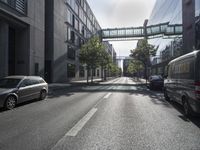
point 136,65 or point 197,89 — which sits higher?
point 136,65

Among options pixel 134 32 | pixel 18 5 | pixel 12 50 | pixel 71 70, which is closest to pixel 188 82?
pixel 18 5

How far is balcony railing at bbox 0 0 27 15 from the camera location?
69.5ft

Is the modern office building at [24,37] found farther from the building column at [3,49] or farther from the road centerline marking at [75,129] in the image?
the road centerline marking at [75,129]

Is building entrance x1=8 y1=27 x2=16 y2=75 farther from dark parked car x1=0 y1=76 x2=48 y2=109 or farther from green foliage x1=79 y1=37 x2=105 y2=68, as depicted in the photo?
green foliage x1=79 y1=37 x2=105 y2=68

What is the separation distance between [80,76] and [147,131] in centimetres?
4853

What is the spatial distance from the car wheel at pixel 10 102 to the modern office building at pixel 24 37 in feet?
37.9

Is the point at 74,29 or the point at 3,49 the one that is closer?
the point at 3,49

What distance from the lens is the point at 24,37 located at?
25750 millimetres

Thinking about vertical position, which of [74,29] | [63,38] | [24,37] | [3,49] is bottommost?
[3,49]

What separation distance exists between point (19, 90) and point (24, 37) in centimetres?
1556

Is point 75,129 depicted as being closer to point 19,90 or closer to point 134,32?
point 19,90

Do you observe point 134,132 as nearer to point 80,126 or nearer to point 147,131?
point 147,131

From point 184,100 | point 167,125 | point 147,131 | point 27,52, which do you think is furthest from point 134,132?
point 27,52

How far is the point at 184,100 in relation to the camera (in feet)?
31.7
